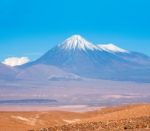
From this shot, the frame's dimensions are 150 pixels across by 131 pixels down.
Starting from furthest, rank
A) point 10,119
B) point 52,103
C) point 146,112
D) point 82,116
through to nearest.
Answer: point 52,103 → point 82,116 → point 10,119 → point 146,112

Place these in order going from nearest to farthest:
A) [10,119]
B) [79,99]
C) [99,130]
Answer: [99,130]
[10,119]
[79,99]

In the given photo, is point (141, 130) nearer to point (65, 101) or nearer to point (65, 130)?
point (65, 130)

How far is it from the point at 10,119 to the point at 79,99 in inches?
6068

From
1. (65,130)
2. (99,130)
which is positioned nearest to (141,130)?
(99,130)

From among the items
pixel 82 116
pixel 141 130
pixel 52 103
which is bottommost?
pixel 141 130

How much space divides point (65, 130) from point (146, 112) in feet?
31.6

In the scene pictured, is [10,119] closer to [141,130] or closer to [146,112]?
[146,112]

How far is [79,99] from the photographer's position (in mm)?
194875

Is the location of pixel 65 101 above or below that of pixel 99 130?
above

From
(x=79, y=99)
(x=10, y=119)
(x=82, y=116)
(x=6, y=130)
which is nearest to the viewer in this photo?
(x=6, y=130)

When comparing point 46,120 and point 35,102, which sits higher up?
point 35,102

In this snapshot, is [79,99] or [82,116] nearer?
[82,116]

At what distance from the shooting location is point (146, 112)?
123ft

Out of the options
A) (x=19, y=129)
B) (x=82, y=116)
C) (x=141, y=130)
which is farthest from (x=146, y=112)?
(x=141, y=130)
